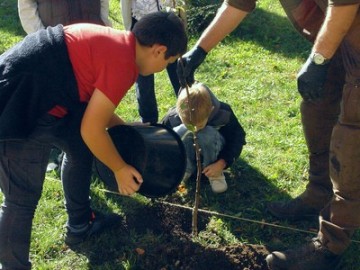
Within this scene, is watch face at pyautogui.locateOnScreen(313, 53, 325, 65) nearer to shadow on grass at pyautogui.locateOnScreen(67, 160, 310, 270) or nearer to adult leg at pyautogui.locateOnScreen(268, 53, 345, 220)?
adult leg at pyautogui.locateOnScreen(268, 53, 345, 220)

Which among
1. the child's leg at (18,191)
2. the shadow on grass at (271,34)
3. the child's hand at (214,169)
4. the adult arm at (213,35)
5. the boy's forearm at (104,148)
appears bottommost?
the shadow on grass at (271,34)

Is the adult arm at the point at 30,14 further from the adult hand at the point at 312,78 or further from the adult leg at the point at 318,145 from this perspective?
the adult hand at the point at 312,78

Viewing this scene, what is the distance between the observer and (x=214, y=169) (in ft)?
12.2

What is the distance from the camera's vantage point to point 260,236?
341cm

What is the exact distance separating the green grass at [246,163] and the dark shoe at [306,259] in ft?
0.63

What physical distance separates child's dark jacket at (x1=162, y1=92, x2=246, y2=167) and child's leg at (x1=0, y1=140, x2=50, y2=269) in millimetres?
1151

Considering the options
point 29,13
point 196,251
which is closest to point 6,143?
point 196,251

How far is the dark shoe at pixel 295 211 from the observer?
350 centimetres

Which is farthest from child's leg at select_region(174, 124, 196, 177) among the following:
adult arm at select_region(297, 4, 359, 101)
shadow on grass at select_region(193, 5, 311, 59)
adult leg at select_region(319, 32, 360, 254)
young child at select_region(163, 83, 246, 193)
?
shadow on grass at select_region(193, 5, 311, 59)

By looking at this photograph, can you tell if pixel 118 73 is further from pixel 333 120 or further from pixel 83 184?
pixel 333 120

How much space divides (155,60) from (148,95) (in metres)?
1.59

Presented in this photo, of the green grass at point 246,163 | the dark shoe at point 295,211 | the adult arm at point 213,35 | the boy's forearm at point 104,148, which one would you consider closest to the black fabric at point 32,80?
the boy's forearm at point 104,148

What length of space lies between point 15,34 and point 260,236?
4.47 m

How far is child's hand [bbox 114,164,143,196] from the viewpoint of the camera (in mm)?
2805
